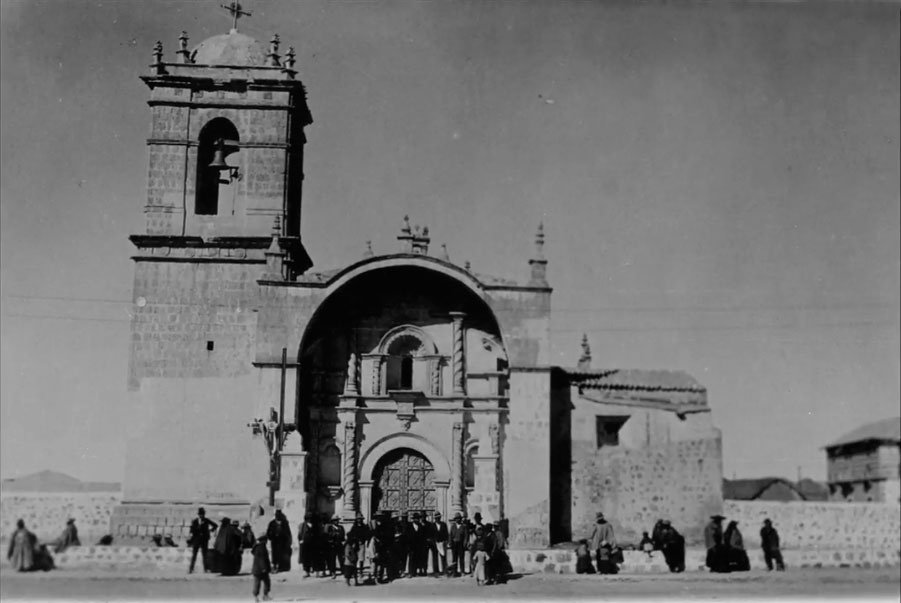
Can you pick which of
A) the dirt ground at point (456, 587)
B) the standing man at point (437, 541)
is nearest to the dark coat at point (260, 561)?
the dirt ground at point (456, 587)

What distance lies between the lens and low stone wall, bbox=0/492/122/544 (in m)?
18.7

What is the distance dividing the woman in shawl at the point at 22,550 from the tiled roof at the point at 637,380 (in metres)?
10.5

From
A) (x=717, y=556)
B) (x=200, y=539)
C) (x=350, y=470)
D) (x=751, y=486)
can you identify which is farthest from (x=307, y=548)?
(x=751, y=486)

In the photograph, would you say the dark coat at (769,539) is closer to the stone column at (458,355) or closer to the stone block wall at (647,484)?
the stone block wall at (647,484)

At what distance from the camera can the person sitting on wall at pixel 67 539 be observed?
17578mm

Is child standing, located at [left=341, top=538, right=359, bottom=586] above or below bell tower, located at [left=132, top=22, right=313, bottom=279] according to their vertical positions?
below

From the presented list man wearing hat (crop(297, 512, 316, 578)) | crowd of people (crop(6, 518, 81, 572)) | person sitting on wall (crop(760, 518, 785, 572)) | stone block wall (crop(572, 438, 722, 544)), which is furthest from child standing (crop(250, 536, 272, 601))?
person sitting on wall (crop(760, 518, 785, 572))

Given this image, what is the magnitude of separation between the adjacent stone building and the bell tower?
41mm

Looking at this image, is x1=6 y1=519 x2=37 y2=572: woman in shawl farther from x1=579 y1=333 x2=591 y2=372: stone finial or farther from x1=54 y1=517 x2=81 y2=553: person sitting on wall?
x1=579 y1=333 x2=591 y2=372: stone finial

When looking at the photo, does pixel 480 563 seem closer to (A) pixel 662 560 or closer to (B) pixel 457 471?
(A) pixel 662 560

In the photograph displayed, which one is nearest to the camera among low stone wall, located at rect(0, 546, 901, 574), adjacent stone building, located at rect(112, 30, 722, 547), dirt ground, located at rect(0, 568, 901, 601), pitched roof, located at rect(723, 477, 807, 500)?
dirt ground, located at rect(0, 568, 901, 601)

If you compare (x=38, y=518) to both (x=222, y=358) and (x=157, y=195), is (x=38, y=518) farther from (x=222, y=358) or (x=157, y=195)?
(x=157, y=195)

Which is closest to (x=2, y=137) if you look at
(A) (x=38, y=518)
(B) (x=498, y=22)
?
(A) (x=38, y=518)

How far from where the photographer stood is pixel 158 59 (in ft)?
72.1
